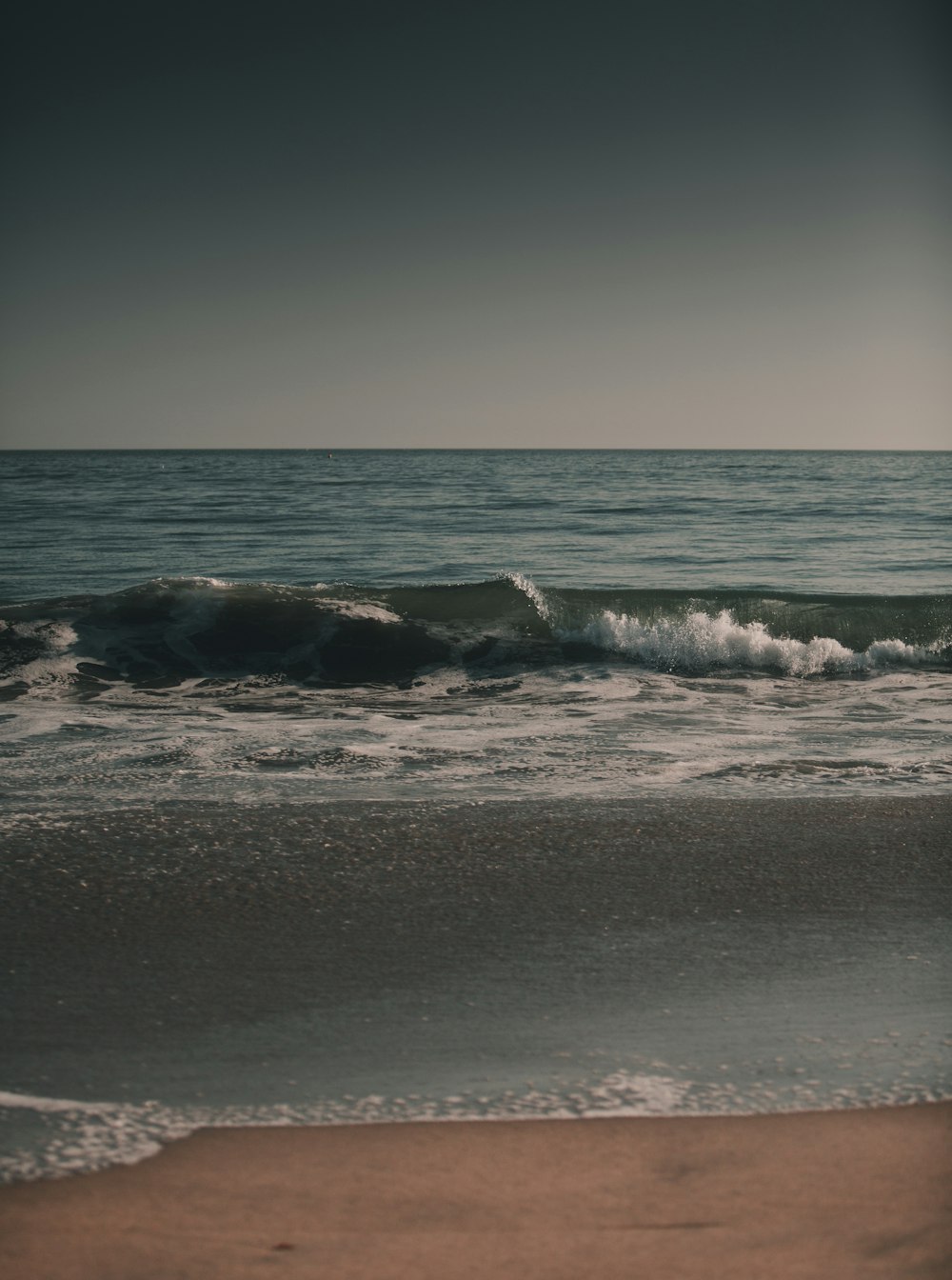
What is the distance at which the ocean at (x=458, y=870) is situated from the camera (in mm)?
2682

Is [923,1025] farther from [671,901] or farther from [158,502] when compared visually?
[158,502]

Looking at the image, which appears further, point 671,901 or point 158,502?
point 158,502

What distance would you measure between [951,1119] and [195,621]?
10.1 m

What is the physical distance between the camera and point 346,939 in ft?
11.6

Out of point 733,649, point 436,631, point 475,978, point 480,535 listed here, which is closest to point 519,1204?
point 475,978

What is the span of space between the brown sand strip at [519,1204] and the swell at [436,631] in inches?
294

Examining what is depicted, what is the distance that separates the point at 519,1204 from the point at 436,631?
964 cm

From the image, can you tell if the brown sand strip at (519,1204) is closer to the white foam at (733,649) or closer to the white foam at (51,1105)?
the white foam at (51,1105)

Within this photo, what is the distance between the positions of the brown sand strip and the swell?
294 inches

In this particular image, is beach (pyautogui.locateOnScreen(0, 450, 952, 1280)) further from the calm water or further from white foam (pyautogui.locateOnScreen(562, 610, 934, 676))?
the calm water

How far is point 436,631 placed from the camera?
11672 millimetres

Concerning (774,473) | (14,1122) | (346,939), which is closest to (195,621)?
(346,939)

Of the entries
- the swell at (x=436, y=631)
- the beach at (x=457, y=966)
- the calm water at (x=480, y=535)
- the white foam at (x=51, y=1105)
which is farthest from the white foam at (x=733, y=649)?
the white foam at (x=51, y=1105)

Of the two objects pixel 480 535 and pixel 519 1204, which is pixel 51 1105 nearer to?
pixel 519 1204
